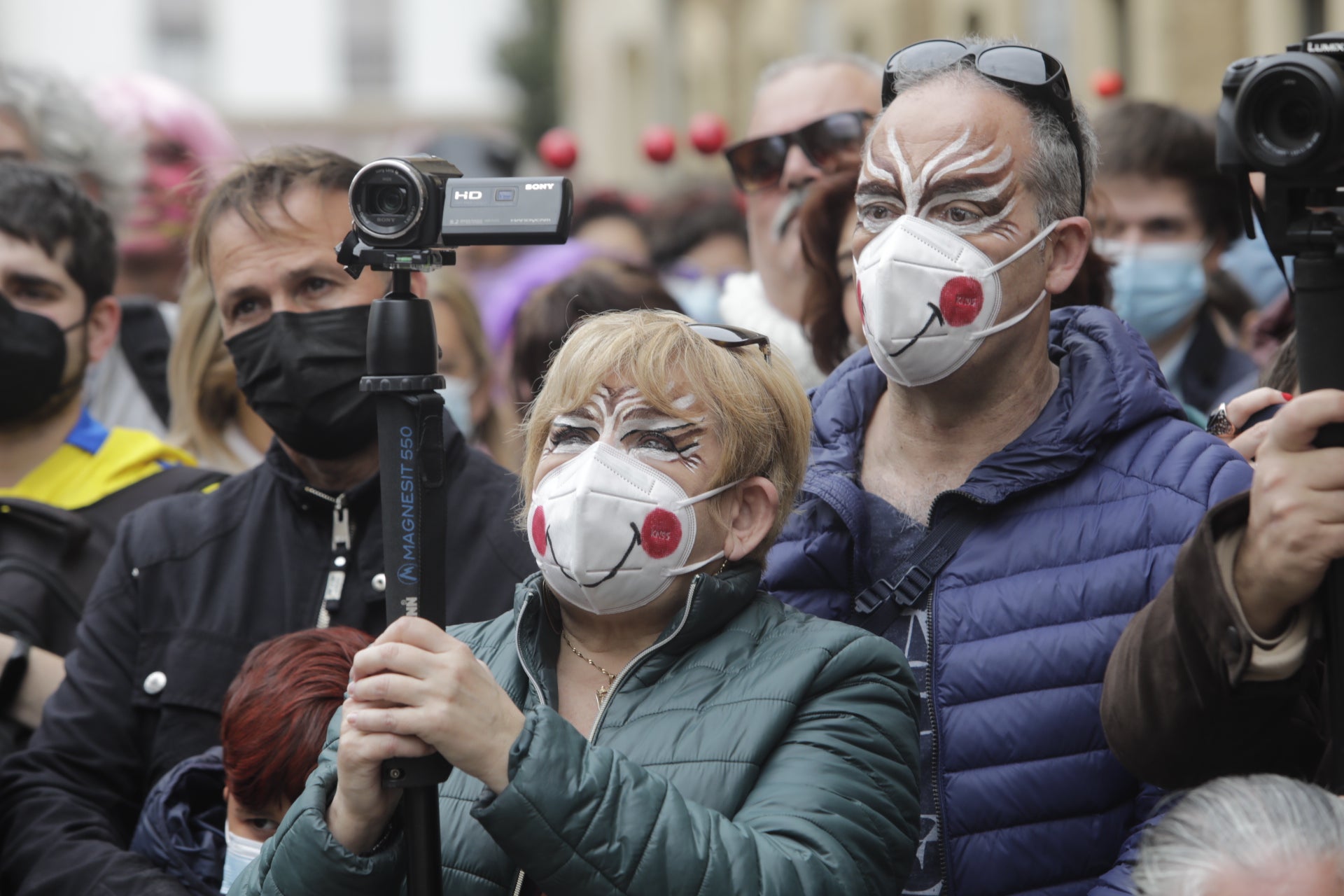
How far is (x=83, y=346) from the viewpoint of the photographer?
4.88 m

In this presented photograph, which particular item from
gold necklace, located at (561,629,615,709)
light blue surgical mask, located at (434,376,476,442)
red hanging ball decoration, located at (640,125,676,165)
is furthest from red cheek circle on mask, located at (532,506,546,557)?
red hanging ball decoration, located at (640,125,676,165)

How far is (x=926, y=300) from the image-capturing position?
3281 mm

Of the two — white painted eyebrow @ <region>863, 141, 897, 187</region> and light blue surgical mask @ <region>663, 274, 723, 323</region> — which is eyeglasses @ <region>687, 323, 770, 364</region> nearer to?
white painted eyebrow @ <region>863, 141, 897, 187</region>

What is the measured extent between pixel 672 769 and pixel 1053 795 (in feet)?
2.35

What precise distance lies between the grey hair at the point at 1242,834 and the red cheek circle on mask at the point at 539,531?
1.04 metres

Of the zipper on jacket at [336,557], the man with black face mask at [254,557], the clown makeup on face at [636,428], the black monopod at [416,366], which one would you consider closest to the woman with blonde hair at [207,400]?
the man with black face mask at [254,557]

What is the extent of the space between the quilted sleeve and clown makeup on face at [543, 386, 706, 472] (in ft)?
1.46

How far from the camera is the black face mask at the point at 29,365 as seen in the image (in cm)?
468

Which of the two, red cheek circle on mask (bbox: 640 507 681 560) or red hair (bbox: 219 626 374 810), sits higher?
red cheek circle on mask (bbox: 640 507 681 560)

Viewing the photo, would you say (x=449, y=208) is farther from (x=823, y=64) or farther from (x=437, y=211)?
(x=823, y=64)

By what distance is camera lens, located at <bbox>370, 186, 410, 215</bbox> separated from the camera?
2.53 metres

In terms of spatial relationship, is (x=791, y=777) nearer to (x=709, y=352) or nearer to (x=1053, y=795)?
(x=1053, y=795)

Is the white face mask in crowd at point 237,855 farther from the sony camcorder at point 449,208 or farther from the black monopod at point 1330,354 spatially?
the black monopod at point 1330,354

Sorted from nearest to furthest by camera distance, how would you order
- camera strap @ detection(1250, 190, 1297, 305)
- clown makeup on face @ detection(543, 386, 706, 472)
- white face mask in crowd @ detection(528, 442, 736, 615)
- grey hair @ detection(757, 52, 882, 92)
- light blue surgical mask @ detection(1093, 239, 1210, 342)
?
camera strap @ detection(1250, 190, 1297, 305), white face mask in crowd @ detection(528, 442, 736, 615), clown makeup on face @ detection(543, 386, 706, 472), grey hair @ detection(757, 52, 882, 92), light blue surgical mask @ detection(1093, 239, 1210, 342)
